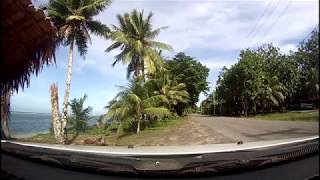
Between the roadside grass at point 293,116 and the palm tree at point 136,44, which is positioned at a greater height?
the palm tree at point 136,44

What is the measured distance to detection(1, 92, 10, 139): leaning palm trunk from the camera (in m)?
0.92

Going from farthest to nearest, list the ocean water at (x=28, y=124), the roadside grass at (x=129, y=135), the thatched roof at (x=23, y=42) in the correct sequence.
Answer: the roadside grass at (x=129, y=135), the ocean water at (x=28, y=124), the thatched roof at (x=23, y=42)

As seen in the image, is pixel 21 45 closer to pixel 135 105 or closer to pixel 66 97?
pixel 66 97

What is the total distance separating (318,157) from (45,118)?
3.49ft

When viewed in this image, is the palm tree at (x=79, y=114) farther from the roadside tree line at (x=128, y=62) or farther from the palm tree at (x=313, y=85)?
the palm tree at (x=313, y=85)

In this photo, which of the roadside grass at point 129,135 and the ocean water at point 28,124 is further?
the roadside grass at point 129,135

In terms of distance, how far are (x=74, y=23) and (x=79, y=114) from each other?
0.27m

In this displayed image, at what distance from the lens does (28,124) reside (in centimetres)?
111

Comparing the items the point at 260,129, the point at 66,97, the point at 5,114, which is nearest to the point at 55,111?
the point at 66,97

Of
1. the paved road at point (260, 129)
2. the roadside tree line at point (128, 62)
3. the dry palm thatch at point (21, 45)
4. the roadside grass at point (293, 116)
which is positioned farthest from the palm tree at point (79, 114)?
the roadside grass at point (293, 116)

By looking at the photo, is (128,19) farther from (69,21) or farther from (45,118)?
(45,118)

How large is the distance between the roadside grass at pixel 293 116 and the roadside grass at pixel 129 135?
298 millimetres

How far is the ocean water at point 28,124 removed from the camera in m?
1.02

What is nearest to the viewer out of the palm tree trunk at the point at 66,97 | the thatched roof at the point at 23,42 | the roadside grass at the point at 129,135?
the thatched roof at the point at 23,42
